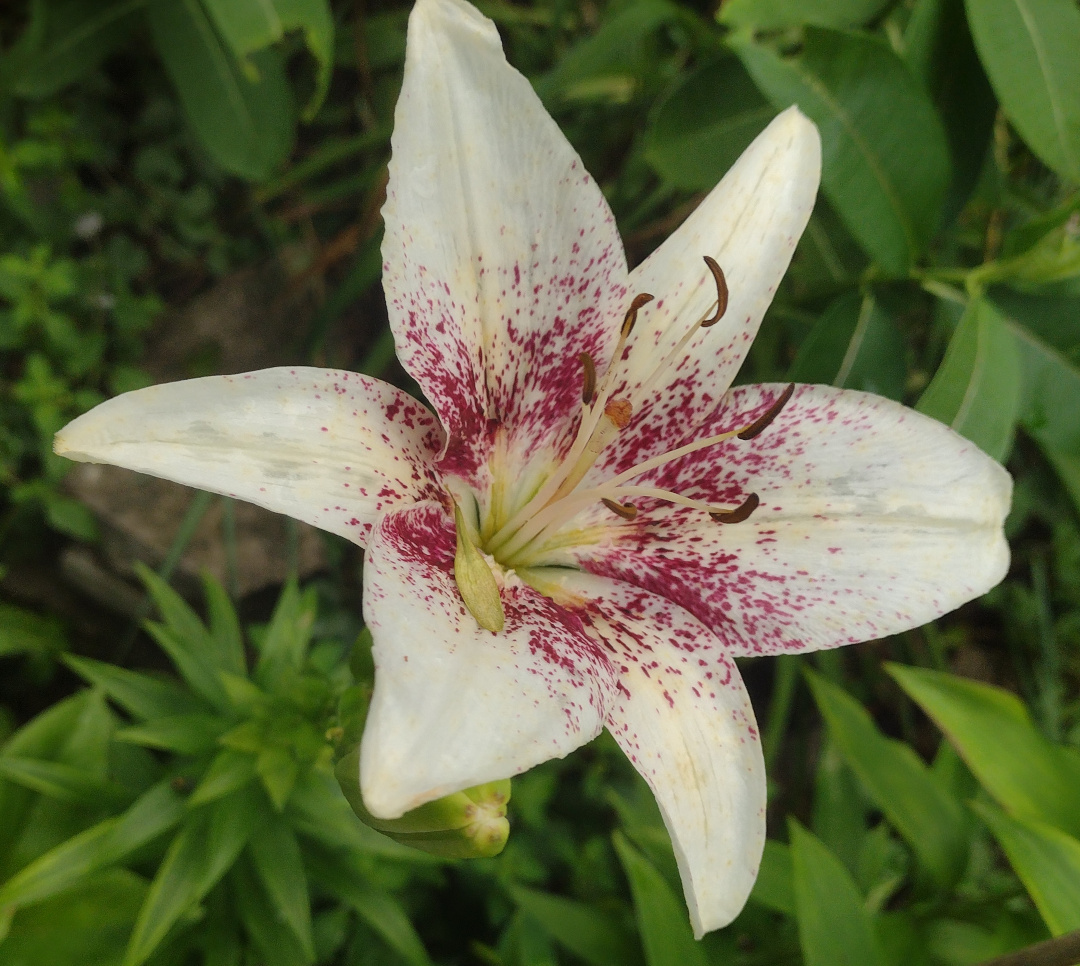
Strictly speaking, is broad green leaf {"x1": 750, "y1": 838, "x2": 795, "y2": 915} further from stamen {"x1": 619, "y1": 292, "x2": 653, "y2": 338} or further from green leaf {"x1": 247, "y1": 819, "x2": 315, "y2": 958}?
stamen {"x1": 619, "y1": 292, "x2": 653, "y2": 338}

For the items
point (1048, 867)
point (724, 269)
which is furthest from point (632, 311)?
point (1048, 867)

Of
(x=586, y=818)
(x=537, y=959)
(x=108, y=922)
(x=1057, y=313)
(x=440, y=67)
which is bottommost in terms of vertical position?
(x=586, y=818)

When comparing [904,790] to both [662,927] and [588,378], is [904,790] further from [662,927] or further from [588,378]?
[588,378]

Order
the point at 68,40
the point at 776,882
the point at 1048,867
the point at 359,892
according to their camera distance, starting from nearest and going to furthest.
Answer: the point at 1048,867 < the point at 359,892 < the point at 776,882 < the point at 68,40

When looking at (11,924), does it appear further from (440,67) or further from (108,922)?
(440,67)

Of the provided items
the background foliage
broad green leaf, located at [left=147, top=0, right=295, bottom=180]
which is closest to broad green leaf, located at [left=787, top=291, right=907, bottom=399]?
the background foliage

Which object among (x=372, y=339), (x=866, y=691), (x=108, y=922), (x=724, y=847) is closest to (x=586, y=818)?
(x=866, y=691)
